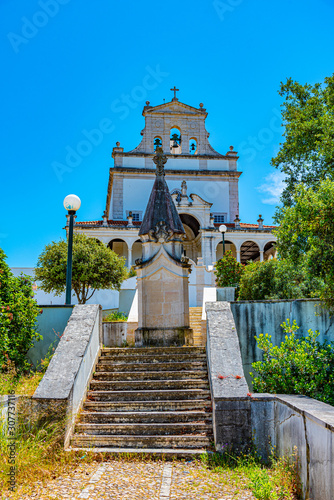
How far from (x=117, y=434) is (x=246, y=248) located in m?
39.1

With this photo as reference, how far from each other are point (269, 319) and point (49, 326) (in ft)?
14.8

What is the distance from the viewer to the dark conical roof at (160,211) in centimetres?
1023

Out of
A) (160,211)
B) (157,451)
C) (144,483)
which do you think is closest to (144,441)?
(157,451)

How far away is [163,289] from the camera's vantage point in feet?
Answer: 32.6

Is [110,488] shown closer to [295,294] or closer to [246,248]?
[295,294]

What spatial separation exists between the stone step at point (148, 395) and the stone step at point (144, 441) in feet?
2.93

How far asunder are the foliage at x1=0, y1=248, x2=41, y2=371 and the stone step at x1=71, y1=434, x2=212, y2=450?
202 centimetres

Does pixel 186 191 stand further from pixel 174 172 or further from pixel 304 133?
pixel 304 133

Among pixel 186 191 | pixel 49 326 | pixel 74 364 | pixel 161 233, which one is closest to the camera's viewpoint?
pixel 74 364

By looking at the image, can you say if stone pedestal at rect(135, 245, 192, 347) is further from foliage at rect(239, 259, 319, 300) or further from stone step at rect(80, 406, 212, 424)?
foliage at rect(239, 259, 319, 300)

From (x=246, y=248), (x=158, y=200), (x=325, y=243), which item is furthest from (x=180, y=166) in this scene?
(x=325, y=243)

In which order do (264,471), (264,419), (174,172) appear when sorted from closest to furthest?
1. (264,471)
2. (264,419)
3. (174,172)

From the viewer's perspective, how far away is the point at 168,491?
4789mm

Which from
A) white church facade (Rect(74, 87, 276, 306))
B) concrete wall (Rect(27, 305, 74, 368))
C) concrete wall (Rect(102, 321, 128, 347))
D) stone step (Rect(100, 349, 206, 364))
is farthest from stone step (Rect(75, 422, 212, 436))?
white church facade (Rect(74, 87, 276, 306))
